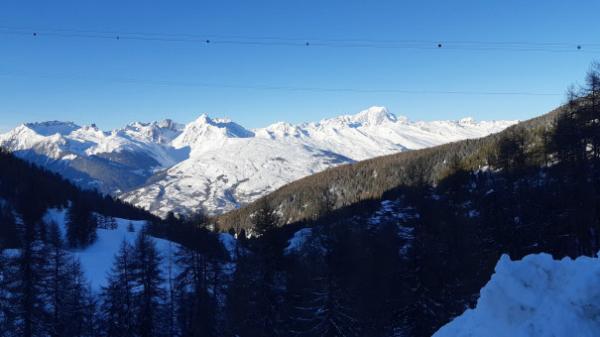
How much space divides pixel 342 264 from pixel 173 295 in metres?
17.1

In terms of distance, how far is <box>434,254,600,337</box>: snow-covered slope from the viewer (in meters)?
9.63

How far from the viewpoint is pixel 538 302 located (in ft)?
33.6

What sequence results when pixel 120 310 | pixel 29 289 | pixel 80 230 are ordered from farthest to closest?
pixel 80 230 → pixel 120 310 → pixel 29 289

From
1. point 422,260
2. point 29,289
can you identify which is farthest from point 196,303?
point 422,260

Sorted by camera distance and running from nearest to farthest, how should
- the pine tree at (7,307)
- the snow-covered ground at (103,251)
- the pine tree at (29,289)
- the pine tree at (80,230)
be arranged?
the pine tree at (7,307) → the pine tree at (29,289) → the snow-covered ground at (103,251) → the pine tree at (80,230)

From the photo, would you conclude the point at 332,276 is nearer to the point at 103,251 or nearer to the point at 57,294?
the point at 57,294

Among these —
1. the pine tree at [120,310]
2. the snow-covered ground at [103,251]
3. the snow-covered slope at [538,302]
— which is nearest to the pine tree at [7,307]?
the pine tree at [120,310]

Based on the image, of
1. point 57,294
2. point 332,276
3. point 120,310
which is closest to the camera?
point 332,276

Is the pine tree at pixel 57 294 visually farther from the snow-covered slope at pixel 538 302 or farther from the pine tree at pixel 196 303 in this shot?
the snow-covered slope at pixel 538 302

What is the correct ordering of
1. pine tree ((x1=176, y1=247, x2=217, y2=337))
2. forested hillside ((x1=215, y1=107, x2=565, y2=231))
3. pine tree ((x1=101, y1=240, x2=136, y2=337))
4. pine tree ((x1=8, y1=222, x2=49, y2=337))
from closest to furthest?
pine tree ((x1=8, y1=222, x2=49, y2=337)) → pine tree ((x1=101, y1=240, x2=136, y2=337)) → pine tree ((x1=176, y1=247, x2=217, y2=337)) → forested hillside ((x1=215, y1=107, x2=565, y2=231))

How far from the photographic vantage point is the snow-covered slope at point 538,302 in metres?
9.63

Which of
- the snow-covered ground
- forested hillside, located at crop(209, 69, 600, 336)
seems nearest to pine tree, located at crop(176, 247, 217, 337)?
forested hillside, located at crop(209, 69, 600, 336)

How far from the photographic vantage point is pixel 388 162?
7170 inches

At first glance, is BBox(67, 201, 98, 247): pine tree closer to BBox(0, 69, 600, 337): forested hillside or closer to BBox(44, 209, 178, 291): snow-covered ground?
BBox(44, 209, 178, 291): snow-covered ground
